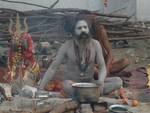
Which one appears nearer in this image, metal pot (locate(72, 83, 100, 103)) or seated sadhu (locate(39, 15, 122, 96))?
metal pot (locate(72, 83, 100, 103))

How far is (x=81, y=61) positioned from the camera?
909 centimetres

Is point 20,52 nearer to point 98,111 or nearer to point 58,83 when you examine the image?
point 58,83

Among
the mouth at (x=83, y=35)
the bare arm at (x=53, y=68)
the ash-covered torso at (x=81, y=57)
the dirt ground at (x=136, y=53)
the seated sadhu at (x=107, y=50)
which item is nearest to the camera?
the mouth at (x=83, y=35)

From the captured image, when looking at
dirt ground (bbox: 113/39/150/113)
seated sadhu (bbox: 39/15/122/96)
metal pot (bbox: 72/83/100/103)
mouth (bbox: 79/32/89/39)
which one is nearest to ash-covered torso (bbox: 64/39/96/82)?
seated sadhu (bbox: 39/15/122/96)

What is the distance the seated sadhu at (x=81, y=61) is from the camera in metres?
8.93

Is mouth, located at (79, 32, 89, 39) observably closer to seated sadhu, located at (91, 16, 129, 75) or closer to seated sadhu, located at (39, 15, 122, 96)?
seated sadhu, located at (39, 15, 122, 96)

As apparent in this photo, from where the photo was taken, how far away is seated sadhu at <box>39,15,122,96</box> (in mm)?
8930

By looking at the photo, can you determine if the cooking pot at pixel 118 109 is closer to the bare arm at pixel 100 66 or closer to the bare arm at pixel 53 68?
the bare arm at pixel 100 66

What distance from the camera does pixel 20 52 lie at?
390 inches

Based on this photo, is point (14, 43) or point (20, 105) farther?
point (14, 43)

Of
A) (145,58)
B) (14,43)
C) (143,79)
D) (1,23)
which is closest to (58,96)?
(14,43)

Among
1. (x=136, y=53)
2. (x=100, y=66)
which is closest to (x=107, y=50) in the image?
(x=100, y=66)

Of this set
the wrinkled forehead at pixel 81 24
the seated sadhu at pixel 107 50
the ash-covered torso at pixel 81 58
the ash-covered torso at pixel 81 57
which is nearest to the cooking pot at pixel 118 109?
the ash-covered torso at pixel 81 58

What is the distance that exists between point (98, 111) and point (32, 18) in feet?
21.5
